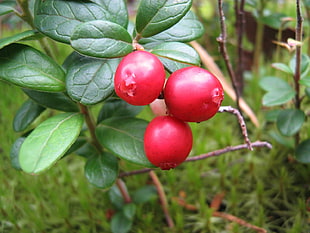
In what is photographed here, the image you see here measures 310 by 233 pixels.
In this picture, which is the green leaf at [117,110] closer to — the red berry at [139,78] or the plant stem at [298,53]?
the red berry at [139,78]

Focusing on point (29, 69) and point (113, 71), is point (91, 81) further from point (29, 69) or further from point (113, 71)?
point (29, 69)

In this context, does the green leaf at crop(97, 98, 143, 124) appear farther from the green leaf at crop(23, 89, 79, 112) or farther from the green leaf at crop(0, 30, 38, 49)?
the green leaf at crop(0, 30, 38, 49)

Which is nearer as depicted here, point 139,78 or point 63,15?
point 139,78

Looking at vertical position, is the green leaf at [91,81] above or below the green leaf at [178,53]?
below

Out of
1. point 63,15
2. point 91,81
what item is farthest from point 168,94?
point 63,15

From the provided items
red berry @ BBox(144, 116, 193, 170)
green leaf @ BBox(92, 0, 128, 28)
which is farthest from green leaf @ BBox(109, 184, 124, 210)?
green leaf @ BBox(92, 0, 128, 28)

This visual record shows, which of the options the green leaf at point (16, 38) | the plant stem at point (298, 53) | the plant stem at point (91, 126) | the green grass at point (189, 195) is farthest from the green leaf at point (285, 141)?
the green leaf at point (16, 38)
